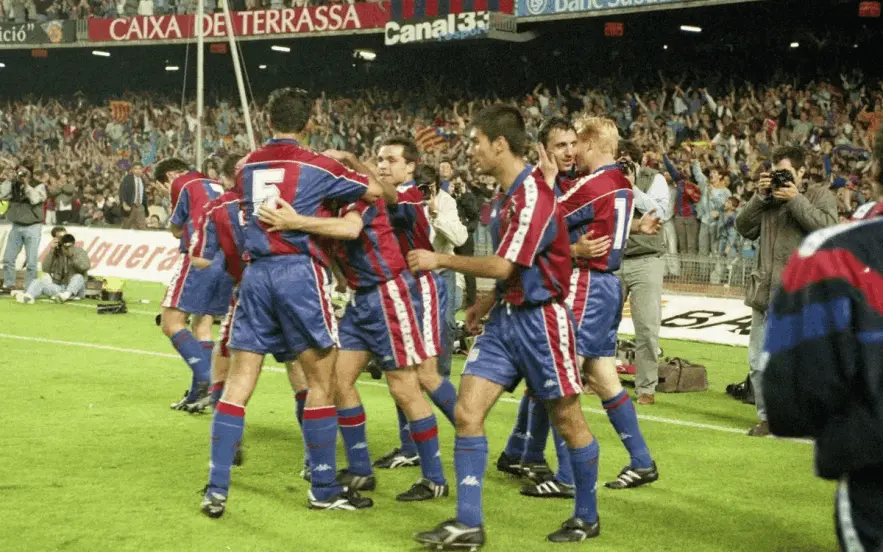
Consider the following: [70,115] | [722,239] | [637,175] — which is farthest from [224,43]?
[637,175]

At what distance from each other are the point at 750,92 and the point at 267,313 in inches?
771

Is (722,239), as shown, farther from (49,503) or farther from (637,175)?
(49,503)

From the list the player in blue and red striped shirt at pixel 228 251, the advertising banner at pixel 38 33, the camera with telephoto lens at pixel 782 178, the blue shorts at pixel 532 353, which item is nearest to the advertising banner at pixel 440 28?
the advertising banner at pixel 38 33

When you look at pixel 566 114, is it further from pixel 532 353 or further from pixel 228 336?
pixel 532 353

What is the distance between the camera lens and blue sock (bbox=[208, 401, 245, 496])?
574cm

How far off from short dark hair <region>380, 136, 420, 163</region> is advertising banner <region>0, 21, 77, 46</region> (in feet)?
106

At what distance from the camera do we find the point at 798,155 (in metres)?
7.70

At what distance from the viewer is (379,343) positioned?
6.32 metres

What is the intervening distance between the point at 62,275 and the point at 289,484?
1256cm

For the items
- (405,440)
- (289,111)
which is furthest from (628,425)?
(289,111)

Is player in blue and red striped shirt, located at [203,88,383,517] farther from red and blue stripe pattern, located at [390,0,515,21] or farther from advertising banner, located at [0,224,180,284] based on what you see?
red and blue stripe pattern, located at [390,0,515,21]

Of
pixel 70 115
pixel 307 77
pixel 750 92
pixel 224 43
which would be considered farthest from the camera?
pixel 70 115

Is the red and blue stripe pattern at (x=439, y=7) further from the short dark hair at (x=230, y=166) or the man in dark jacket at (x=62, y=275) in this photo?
the short dark hair at (x=230, y=166)

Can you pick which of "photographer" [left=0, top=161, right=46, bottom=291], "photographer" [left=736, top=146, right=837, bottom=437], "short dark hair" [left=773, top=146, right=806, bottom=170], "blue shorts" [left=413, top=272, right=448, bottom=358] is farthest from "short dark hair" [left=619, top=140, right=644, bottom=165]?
"photographer" [left=0, top=161, right=46, bottom=291]
